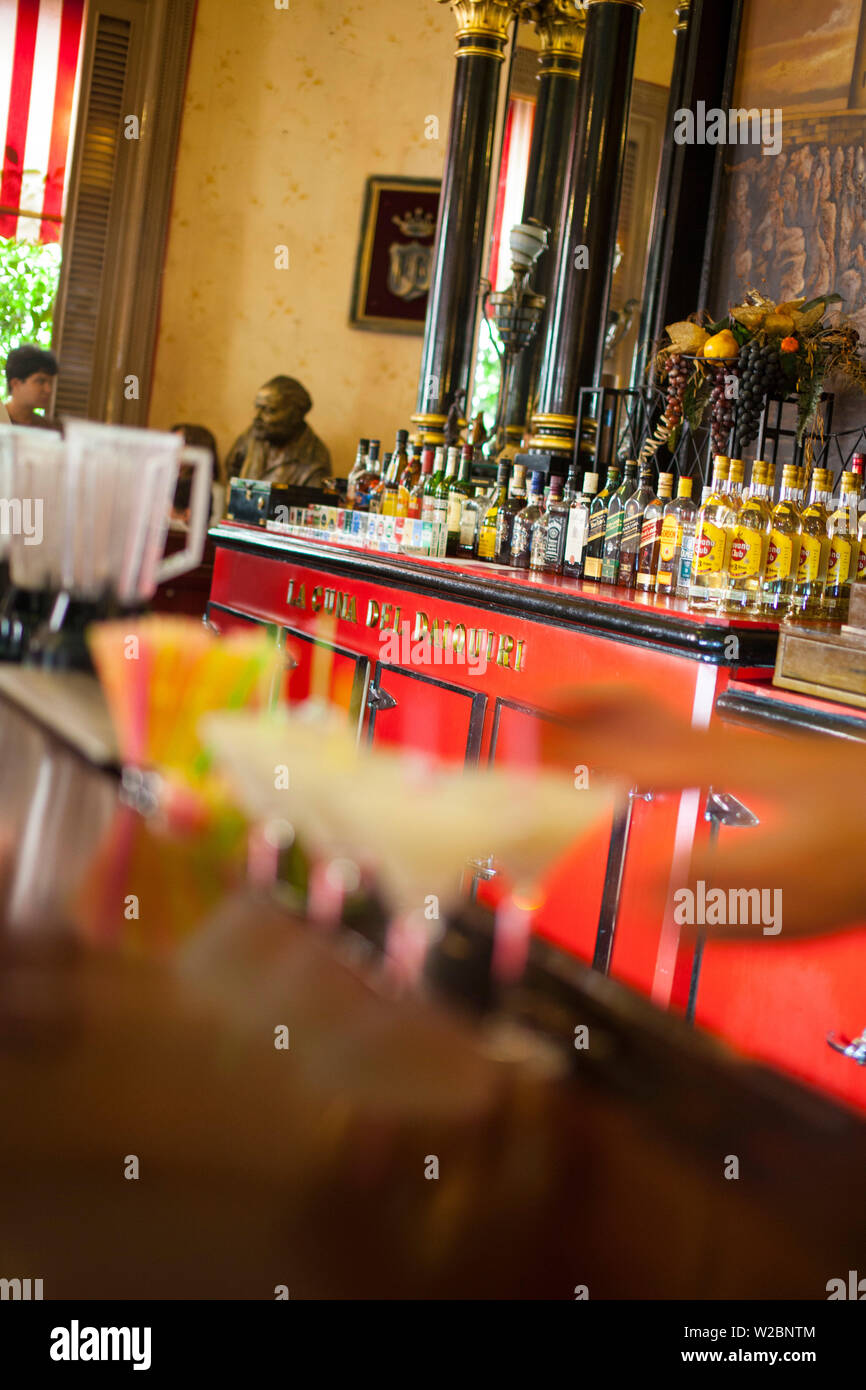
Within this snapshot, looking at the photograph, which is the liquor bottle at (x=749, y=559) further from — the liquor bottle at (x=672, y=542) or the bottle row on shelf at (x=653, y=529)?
the liquor bottle at (x=672, y=542)

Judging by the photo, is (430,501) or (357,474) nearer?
(430,501)

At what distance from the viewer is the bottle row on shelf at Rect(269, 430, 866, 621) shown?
2.76m

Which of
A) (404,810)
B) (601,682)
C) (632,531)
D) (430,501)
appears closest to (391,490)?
(430,501)

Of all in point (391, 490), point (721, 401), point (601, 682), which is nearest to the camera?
point (601, 682)

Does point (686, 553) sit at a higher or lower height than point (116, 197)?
lower

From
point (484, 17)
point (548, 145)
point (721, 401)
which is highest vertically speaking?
point (484, 17)

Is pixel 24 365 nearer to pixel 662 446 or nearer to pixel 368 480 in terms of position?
pixel 662 446

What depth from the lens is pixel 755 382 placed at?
2.97 m

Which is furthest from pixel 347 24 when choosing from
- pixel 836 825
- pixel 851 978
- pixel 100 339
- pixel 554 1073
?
pixel 554 1073

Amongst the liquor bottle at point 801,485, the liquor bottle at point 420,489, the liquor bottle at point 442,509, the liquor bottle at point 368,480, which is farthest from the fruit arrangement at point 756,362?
the liquor bottle at point 368,480

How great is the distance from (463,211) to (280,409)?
1402mm

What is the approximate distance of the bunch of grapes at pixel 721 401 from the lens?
309cm
